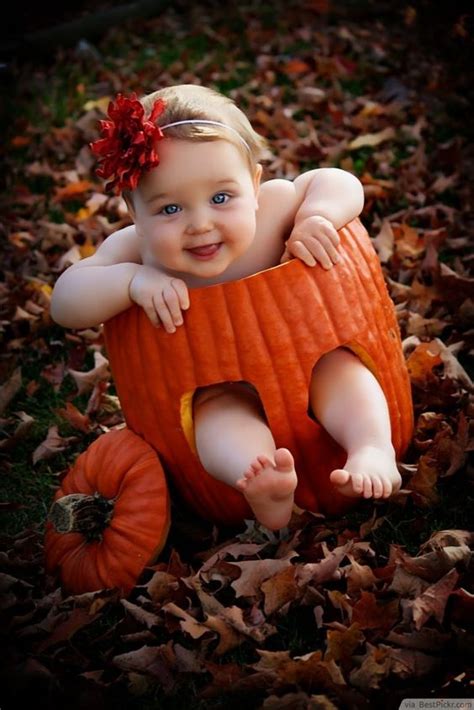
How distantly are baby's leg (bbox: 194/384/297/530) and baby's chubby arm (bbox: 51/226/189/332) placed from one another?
282 millimetres

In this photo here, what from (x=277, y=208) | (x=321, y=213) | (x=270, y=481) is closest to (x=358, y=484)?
(x=270, y=481)

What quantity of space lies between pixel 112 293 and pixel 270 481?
730 millimetres

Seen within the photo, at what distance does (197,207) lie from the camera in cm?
229

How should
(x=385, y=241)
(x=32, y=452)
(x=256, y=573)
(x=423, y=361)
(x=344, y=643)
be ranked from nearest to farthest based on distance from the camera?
(x=344, y=643)
(x=256, y=573)
(x=423, y=361)
(x=32, y=452)
(x=385, y=241)

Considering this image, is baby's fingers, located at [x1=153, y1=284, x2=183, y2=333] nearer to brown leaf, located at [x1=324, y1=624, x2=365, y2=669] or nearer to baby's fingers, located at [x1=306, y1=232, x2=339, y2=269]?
baby's fingers, located at [x1=306, y1=232, x2=339, y2=269]

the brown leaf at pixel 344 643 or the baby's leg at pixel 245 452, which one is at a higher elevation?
the baby's leg at pixel 245 452

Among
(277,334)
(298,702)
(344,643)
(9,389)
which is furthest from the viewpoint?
(9,389)

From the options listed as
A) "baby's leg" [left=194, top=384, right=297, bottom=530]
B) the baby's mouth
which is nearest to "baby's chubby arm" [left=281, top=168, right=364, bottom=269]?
the baby's mouth

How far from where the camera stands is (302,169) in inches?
187

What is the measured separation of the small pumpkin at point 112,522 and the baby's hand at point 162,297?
0.43 metres

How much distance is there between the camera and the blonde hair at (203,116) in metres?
2.28

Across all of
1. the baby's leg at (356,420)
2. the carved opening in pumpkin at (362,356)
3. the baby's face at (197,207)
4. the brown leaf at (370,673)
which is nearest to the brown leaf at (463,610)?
the brown leaf at (370,673)

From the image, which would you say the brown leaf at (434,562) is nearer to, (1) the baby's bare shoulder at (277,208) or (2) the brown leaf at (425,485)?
(2) the brown leaf at (425,485)

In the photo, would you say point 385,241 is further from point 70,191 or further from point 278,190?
point 70,191
